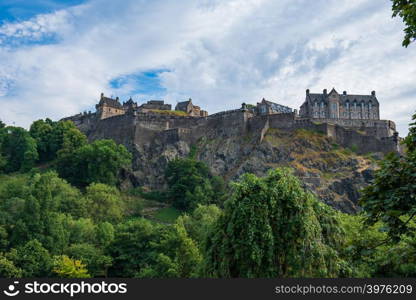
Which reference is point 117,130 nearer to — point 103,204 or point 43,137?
point 43,137

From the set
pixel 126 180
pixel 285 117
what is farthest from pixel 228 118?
pixel 126 180

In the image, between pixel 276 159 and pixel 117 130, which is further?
pixel 117 130

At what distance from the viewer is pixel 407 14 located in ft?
36.0

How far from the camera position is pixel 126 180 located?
247 feet

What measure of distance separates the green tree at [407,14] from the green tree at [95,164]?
61856 mm

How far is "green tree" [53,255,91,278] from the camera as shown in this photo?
38.3m

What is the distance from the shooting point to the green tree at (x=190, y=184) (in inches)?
2601

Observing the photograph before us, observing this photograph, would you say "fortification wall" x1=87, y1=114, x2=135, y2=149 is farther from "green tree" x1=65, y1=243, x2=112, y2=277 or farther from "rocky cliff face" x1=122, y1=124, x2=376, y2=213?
"green tree" x1=65, y1=243, x2=112, y2=277

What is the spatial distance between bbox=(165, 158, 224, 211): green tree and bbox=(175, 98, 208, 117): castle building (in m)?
23.2

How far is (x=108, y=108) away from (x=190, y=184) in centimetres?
3190

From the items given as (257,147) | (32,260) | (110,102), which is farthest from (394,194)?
(110,102)

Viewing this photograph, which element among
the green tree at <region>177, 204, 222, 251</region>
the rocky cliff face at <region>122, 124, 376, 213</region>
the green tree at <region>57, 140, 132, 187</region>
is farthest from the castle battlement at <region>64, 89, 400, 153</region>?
the green tree at <region>177, 204, 222, 251</region>

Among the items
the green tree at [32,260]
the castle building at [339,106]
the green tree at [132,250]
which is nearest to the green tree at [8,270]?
the green tree at [32,260]

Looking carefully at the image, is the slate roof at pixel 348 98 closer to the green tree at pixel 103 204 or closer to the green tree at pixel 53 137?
the green tree at pixel 53 137
